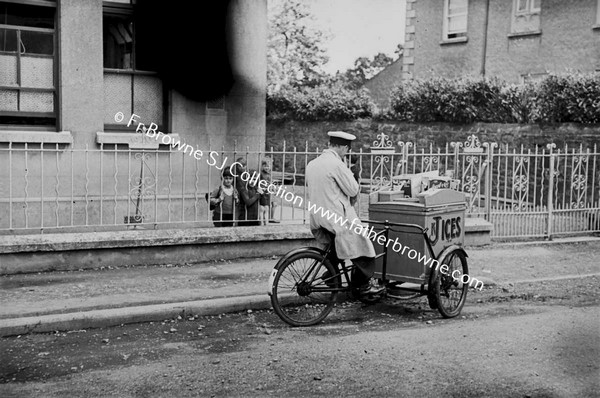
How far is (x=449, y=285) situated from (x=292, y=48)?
81.2 ft

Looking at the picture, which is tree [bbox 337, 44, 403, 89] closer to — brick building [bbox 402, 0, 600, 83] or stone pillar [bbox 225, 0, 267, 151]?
brick building [bbox 402, 0, 600, 83]

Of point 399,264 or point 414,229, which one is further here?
point 399,264

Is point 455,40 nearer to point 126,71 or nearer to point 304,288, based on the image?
point 126,71

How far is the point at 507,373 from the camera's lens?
616cm

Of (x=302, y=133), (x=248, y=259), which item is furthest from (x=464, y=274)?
(x=302, y=133)

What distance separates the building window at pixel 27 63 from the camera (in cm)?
1123

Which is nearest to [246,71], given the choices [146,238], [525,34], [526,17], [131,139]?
[131,139]

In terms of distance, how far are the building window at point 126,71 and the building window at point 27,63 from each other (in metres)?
0.82

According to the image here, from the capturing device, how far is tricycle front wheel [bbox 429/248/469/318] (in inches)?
316

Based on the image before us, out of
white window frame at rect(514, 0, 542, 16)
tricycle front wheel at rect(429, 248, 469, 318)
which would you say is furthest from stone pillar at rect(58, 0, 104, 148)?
white window frame at rect(514, 0, 542, 16)

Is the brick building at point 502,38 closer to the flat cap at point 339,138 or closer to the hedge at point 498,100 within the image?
the hedge at point 498,100

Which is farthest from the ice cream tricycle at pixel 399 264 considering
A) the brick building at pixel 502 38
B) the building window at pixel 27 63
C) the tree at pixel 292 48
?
the tree at pixel 292 48

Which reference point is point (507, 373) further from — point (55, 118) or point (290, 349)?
point (55, 118)

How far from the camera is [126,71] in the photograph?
12.1 meters
